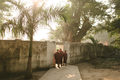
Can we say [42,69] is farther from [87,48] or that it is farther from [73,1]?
[73,1]

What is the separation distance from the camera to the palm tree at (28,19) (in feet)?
19.1

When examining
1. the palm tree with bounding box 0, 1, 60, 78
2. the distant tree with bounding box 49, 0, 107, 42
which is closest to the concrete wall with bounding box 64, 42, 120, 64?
the distant tree with bounding box 49, 0, 107, 42

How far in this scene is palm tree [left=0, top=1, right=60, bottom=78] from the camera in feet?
19.1

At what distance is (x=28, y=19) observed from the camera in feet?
20.3

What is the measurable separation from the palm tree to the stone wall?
5.75 ft

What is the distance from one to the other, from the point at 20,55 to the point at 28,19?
3.11m

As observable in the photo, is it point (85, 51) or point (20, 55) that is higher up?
point (20, 55)

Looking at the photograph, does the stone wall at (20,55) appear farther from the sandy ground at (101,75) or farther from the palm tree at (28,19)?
the sandy ground at (101,75)

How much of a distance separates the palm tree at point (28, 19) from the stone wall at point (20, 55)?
1.75m

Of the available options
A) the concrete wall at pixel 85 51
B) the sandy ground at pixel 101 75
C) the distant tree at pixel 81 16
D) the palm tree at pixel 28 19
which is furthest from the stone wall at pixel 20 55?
the distant tree at pixel 81 16

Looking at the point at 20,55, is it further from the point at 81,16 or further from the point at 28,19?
the point at 81,16

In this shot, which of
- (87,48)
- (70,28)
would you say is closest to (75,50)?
(87,48)

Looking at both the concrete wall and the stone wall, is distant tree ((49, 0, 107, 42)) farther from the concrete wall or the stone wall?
the stone wall

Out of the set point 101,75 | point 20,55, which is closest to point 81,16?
point 101,75
